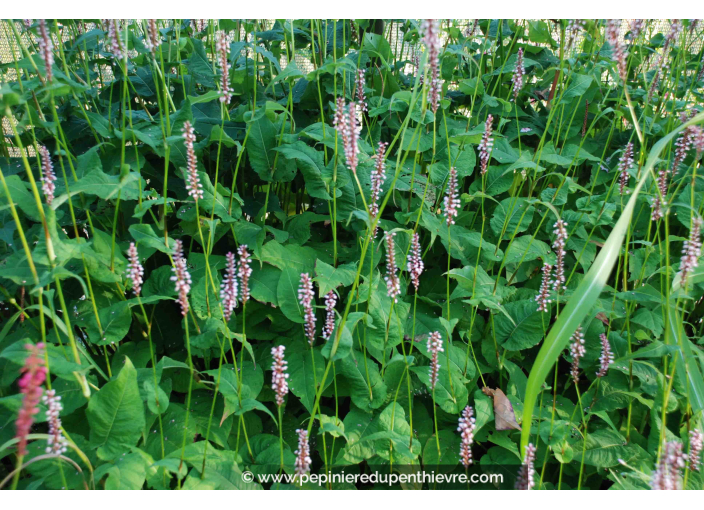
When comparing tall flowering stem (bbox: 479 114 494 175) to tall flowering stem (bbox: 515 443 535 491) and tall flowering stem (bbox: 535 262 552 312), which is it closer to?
tall flowering stem (bbox: 535 262 552 312)

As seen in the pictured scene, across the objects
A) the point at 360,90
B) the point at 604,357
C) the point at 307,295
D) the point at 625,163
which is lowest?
the point at 604,357

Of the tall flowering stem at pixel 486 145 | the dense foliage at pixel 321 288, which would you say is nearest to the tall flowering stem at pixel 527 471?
the dense foliage at pixel 321 288

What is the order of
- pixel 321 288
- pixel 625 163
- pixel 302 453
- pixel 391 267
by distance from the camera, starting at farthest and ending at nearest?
pixel 625 163 → pixel 321 288 → pixel 391 267 → pixel 302 453

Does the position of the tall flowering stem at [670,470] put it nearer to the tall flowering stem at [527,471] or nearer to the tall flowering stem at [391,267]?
the tall flowering stem at [527,471]

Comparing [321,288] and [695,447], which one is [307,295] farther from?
[695,447]

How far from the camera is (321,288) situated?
4.96 feet

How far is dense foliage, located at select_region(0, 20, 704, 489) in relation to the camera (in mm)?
1360

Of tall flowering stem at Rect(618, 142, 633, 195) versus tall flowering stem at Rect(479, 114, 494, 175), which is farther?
tall flowering stem at Rect(618, 142, 633, 195)

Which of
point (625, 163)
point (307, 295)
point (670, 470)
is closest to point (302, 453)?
point (307, 295)

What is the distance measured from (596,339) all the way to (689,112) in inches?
41.5

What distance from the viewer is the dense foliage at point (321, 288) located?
136 cm

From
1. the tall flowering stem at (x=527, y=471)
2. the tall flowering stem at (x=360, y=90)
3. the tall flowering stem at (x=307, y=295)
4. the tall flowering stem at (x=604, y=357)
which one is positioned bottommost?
the tall flowering stem at (x=527, y=471)

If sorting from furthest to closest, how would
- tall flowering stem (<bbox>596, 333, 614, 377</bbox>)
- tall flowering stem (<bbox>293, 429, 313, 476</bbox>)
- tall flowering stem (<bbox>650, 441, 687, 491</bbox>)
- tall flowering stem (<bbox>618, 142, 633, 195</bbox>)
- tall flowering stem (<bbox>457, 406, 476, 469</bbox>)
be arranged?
tall flowering stem (<bbox>618, 142, 633, 195</bbox>)
tall flowering stem (<bbox>596, 333, 614, 377</bbox>)
tall flowering stem (<bbox>457, 406, 476, 469</bbox>)
tall flowering stem (<bbox>293, 429, 313, 476</bbox>)
tall flowering stem (<bbox>650, 441, 687, 491</bbox>)

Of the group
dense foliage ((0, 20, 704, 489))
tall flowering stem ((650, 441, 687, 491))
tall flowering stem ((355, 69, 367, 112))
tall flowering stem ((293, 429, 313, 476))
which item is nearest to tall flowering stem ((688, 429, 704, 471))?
dense foliage ((0, 20, 704, 489))
